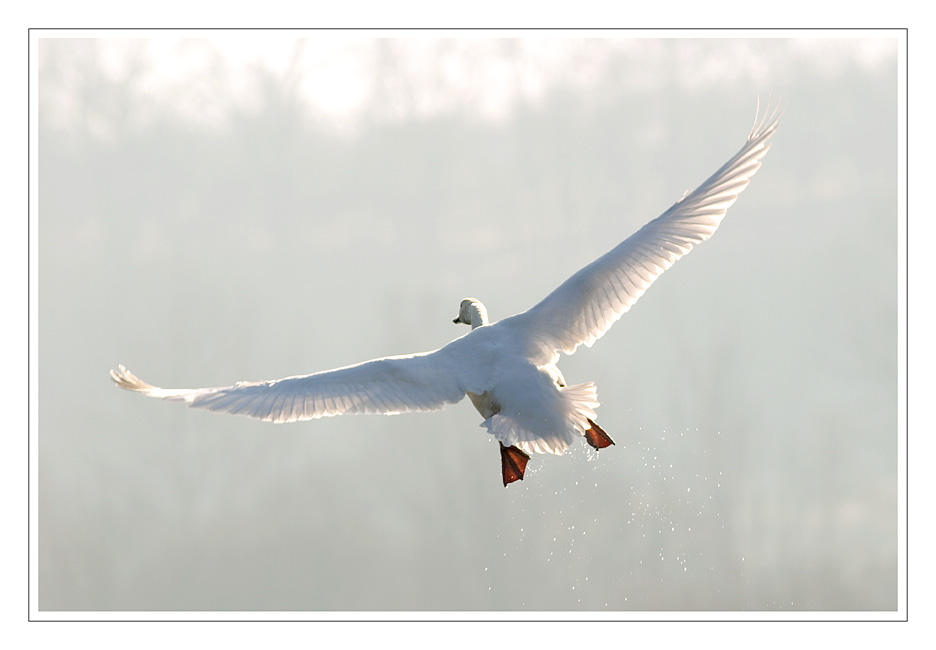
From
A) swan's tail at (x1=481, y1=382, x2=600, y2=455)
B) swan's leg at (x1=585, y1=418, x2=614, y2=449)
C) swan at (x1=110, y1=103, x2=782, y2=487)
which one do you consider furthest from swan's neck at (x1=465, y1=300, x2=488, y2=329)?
swan's tail at (x1=481, y1=382, x2=600, y2=455)

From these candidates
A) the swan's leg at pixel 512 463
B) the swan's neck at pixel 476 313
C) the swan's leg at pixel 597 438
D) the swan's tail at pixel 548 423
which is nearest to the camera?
the swan's tail at pixel 548 423

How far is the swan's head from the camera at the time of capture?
10188 millimetres

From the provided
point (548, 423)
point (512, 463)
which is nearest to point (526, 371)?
point (548, 423)

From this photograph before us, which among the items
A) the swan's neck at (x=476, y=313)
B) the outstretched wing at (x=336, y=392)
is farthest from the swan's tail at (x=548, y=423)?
the swan's neck at (x=476, y=313)

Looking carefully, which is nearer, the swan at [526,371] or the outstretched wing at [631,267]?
the swan at [526,371]

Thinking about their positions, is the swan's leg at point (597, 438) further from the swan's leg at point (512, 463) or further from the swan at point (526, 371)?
the swan's leg at point (512, 463)

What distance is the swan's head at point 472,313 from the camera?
1019 cm

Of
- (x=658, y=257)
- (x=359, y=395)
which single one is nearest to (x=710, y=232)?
(x=658, y=257)

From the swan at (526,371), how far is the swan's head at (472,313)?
928 millimetres

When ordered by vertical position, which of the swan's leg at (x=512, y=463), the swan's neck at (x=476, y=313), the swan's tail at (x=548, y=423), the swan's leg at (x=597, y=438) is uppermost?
the swan's neck at (x=476, y=313)

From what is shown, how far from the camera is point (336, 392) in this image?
862cm

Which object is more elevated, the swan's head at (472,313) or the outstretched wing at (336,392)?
the swan's head at (472,313)
